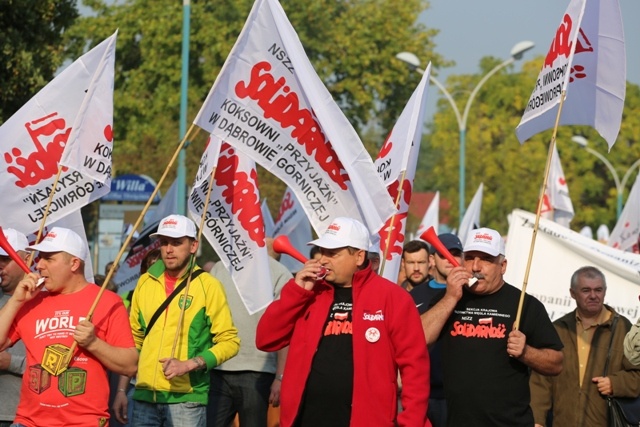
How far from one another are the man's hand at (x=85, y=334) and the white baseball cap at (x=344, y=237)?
1.26 metres

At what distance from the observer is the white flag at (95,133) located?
29.3 ft

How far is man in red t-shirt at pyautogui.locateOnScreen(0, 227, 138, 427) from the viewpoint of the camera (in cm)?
714

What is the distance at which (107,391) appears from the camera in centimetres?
736

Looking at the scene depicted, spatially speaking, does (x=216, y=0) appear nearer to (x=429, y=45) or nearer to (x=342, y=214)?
(x=429, y=45)

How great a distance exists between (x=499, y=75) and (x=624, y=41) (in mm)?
67301

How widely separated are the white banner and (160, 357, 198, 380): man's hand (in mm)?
5629

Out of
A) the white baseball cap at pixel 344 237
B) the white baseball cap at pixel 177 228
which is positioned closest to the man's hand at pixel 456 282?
the white baseball cap at pixel 344 237

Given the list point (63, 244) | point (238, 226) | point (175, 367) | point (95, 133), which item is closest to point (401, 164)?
point (238, 226)

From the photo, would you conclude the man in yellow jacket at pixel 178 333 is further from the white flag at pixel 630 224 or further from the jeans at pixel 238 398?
the white flag at pixel 630 224

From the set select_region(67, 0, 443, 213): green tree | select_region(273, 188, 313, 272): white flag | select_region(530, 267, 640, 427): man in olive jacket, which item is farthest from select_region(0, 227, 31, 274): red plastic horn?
select_region(67, 0, 443, 213): green tree

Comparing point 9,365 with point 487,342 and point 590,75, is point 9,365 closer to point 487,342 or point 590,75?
point 487,342

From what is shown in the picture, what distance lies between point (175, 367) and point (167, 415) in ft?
1.47

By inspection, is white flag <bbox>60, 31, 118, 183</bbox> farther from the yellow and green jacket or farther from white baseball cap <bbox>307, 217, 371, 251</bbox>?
white baseball cap <bbox>307, 217, 371, 251</bbox>

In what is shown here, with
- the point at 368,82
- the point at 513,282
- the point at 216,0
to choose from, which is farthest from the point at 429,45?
the point at 513,282
